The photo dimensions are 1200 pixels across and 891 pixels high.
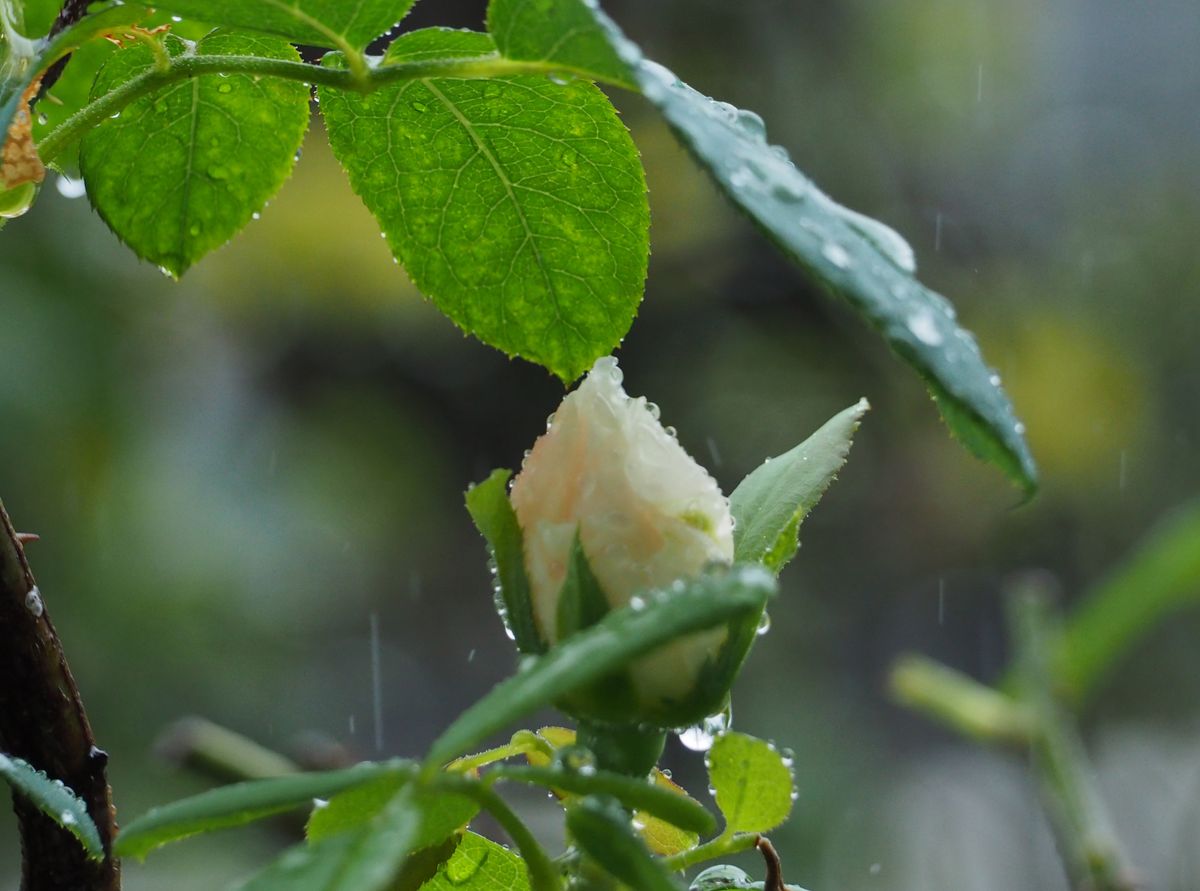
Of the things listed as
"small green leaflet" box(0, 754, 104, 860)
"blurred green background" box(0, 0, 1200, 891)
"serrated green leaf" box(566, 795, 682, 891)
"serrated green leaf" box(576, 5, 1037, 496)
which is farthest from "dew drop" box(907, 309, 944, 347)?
"blurred green background" box(0, 0, 1200, 891)

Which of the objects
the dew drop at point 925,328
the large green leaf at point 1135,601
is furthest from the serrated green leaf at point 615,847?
the large green leaf at point 1135,601

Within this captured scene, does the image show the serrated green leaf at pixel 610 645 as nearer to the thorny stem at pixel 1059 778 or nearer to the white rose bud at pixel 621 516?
the white rose bud at pixel 621 516

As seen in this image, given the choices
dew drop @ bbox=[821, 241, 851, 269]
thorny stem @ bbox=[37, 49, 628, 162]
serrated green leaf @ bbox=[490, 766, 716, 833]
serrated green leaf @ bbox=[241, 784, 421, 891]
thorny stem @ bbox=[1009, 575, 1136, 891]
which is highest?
thorny stem @ bbox=[37, 49, 628, 162]

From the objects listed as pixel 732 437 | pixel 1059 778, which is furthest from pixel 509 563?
pixel 732 437

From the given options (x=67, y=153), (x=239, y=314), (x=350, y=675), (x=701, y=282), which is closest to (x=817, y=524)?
(x=701, y=282)

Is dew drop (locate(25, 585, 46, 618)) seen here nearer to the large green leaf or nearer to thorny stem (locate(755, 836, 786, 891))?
thorny stem (locate(755, 836, 786, 891))
